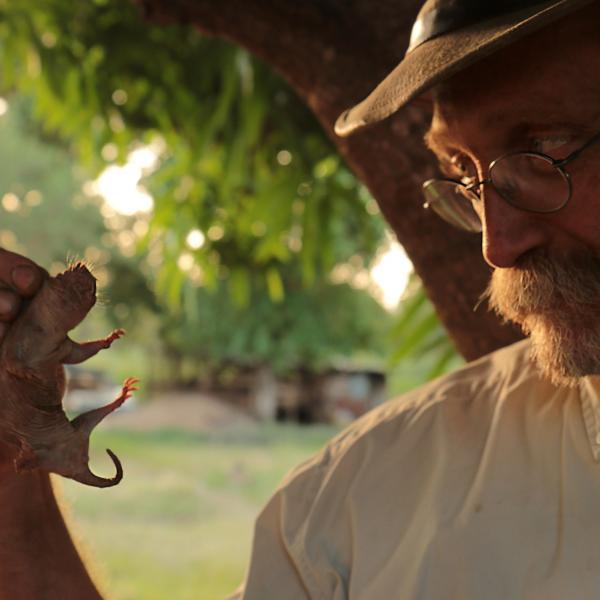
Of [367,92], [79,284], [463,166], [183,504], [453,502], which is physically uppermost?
[183,504]

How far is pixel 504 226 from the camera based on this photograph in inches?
48.1

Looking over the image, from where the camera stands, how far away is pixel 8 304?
1.08 m

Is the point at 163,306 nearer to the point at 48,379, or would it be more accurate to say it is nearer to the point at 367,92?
the point at 367,92

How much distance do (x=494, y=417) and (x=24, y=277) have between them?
2.10 ft

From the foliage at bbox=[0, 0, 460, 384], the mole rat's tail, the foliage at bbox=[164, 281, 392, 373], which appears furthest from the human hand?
the foliage at bbox=[164, 281, 392, 373]

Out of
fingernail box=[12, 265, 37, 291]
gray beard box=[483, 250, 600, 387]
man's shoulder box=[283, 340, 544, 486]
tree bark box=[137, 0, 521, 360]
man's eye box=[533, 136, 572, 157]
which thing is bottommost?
gray beard box=[483, 250, 600, 387]

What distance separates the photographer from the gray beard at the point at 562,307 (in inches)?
46.1

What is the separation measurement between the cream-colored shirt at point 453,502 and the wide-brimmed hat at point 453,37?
1.37 feet

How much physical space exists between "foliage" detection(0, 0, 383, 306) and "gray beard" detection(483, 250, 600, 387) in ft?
4.91

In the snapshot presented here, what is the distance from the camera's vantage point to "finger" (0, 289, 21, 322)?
108 cm

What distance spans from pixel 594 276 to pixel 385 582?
452 mm

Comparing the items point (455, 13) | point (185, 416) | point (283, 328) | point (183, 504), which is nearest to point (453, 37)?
point (455, 13)

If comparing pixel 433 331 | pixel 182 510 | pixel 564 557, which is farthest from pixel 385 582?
pixel 182 510

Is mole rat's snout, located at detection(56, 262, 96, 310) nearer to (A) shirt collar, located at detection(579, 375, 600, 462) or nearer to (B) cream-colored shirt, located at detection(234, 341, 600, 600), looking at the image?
(B) cream-colored shirt, located at detection(234, 341, 600, 600)
